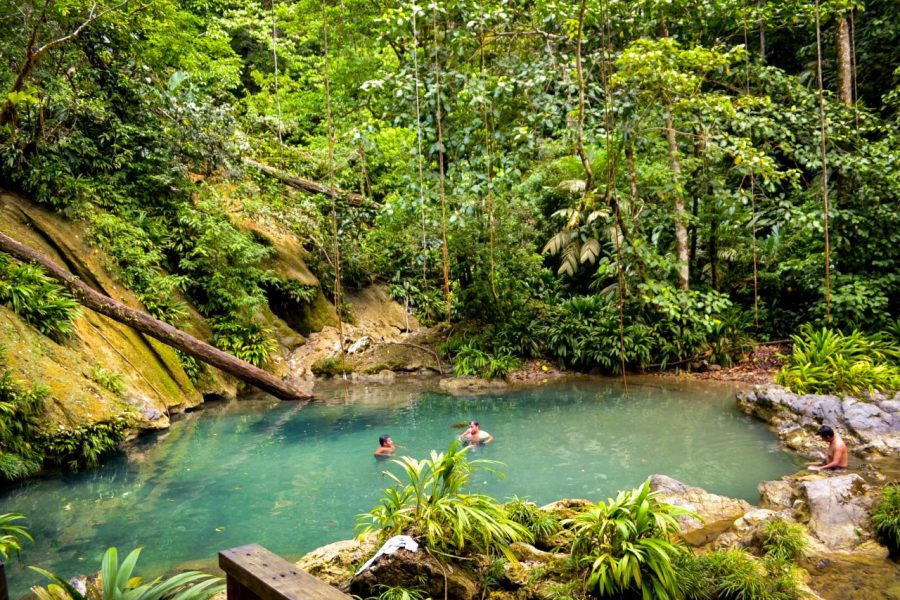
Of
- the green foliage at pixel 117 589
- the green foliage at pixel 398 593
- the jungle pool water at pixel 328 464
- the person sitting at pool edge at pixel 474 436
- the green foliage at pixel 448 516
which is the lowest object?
the jungle pool water at pixel 328 464

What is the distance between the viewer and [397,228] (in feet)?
49.1

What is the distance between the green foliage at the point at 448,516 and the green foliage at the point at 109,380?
6491 millimetres

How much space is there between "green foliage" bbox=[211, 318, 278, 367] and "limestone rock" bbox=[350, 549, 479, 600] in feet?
31.5

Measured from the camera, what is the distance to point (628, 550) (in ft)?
11.9

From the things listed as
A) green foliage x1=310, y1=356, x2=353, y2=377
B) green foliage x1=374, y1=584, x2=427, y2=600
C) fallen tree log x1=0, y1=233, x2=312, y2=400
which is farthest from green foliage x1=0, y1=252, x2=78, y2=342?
green foliage x1=374, y1=584, x2=427, y2=600

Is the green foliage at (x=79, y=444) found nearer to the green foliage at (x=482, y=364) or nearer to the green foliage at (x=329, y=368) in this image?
the green foliage at (x=329, y=368)

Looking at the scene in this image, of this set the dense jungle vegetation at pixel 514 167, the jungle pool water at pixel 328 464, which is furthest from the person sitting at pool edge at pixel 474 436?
the dense jungle vegetation at pixel 514 167

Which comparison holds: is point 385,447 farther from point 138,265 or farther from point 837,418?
point 138,265

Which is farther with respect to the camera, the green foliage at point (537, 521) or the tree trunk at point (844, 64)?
the tree trunk at point (844, 64)

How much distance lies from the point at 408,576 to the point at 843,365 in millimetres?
8894

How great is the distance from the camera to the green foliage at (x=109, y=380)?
8.88 m

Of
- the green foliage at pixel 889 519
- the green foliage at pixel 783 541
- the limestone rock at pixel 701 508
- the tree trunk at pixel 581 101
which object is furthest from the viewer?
the tree trunk at pixel 581 101

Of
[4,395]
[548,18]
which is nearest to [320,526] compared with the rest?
[4,395]

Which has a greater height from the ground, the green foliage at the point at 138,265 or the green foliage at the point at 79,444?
the green foliage at the point at 138,265
